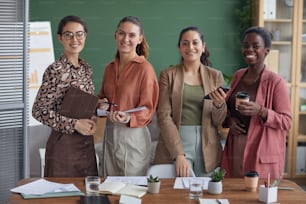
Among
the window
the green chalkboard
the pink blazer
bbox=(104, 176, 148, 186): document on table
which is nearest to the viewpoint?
bbox=(104, 176, 148, 186): document on table

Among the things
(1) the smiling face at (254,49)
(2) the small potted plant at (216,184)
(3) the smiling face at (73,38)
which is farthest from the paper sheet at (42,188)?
(1) the smiling face at (254,49)

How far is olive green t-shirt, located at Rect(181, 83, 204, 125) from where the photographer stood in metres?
2.21

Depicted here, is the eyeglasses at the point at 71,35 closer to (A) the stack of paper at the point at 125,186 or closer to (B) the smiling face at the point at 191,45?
(B) the smiling face at the point at 191,45

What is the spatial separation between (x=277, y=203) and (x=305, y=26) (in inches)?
98.7

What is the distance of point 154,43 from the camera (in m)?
3.90

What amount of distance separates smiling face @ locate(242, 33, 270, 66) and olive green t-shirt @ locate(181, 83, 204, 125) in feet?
0.82

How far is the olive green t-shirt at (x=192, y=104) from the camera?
7.26 ft

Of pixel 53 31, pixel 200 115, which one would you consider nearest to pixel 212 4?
pixel 53 31

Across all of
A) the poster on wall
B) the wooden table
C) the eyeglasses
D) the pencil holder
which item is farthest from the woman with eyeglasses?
the poster on wall

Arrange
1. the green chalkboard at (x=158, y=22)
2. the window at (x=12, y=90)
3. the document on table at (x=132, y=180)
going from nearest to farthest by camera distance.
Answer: the document on table at (x=132, y=180) < the window at (x=12, y=90) < the green chalkboard at (x=158, y=22)

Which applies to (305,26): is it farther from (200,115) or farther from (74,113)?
(74,113)

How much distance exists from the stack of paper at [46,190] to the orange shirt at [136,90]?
46 cm

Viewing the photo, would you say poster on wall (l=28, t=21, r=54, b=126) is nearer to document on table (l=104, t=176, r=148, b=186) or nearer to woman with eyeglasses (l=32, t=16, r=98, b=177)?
woman with eyeglasses (l=32, t=16, r=98, b=177)

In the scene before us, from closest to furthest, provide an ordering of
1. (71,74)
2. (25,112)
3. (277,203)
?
1. (277,203)
2. (71,74)
3. (25,112)
